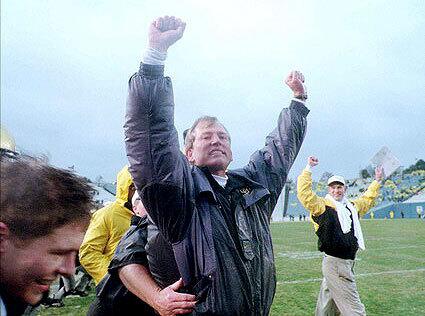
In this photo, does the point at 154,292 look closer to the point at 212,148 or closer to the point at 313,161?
the point at 212,148

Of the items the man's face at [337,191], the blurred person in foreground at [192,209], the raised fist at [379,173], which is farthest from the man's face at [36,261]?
the raised fist at [379,173]

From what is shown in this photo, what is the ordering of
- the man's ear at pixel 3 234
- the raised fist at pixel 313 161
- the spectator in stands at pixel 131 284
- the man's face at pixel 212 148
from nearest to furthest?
the man's ear at pixel 3 234 → the spectator in stands at pixel 131 284 → the man's face at pixel 212 148 → the raised fist at pixel 313 161

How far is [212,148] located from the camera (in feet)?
9.14

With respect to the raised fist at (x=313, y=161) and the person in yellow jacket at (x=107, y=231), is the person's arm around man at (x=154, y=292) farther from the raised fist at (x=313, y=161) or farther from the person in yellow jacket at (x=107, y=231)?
the raised fist at (x=313, y=161)

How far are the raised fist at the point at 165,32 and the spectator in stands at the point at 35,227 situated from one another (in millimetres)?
1039

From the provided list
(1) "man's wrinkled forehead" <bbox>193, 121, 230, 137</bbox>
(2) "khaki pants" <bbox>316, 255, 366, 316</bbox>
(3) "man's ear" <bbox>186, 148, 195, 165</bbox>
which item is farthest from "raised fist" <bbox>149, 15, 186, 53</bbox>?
(2) "khaki pants" <bbox>316, 255, 366, 316</bbox>

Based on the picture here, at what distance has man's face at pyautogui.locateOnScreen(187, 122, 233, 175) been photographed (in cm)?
277

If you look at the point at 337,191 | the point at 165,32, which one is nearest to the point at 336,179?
the point at 337,191

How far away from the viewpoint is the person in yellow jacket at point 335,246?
22.8ft

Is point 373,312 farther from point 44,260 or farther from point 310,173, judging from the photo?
point 44,260

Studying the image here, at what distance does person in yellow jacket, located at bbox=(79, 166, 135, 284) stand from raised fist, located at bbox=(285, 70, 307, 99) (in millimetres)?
1929

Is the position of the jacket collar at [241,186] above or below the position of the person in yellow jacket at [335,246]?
above

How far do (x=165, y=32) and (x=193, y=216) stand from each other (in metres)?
0.93

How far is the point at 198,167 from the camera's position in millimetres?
2730
